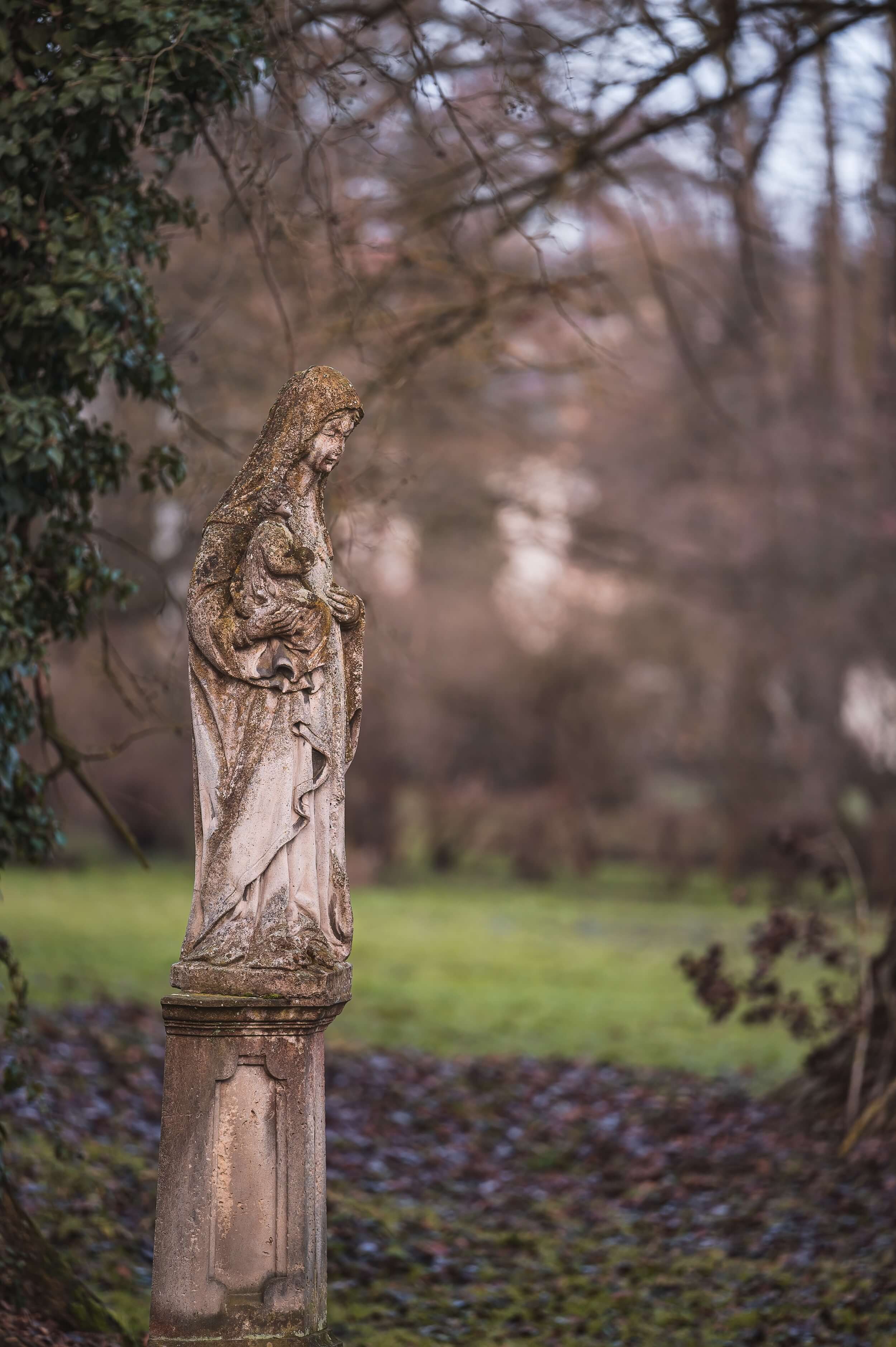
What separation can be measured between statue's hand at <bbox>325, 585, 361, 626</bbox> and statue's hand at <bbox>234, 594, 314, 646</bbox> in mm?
183

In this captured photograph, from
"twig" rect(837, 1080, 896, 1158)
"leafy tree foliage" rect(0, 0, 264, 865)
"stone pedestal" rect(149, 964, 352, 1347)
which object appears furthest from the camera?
"twig" rect(837, 1080, 896, 1158)

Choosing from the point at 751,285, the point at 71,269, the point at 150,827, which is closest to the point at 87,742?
the point at 150,827

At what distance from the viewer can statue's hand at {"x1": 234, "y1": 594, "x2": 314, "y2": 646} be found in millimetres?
4570

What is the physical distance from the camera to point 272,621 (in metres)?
4.57

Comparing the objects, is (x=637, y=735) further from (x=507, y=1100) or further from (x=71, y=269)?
(x=71, y=269)

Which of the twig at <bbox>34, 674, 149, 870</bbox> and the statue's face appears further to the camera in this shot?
the twig at <bbox>34, 674, 149, 870</bbox>

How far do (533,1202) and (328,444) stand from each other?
534cm

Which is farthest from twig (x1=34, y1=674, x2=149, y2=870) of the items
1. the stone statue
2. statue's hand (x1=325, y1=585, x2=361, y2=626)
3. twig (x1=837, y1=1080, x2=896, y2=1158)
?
twig (x1=837, y1=1080, x2=896, y2=1158)

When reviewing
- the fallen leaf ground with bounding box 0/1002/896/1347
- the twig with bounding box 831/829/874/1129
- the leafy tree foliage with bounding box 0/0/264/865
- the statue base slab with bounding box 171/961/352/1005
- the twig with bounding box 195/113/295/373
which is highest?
the twig with bounding box 195/113/295/373

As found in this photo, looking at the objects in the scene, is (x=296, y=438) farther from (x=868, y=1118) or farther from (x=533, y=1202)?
(x=868, y=1118)

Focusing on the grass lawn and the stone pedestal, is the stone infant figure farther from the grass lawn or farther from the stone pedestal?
the grass lawn

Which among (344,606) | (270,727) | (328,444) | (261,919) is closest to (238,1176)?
(261,919)

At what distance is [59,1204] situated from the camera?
279 inches

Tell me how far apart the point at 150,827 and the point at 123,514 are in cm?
1050
